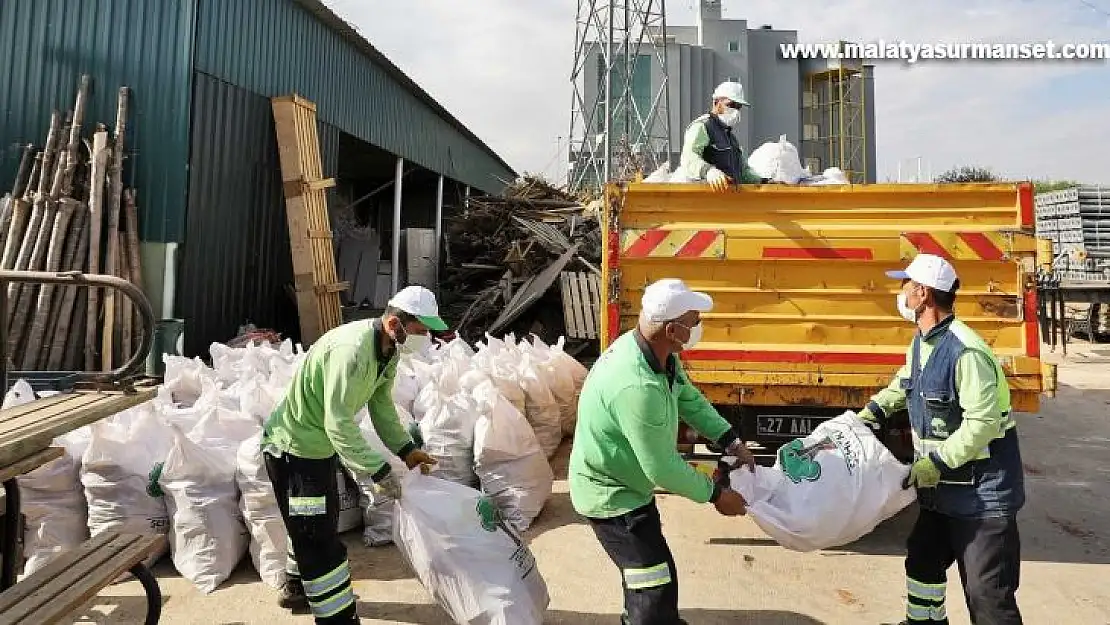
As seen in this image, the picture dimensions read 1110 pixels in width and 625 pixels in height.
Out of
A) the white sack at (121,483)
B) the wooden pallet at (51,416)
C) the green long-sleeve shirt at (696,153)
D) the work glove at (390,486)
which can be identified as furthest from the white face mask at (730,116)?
the white sack at (121,483)

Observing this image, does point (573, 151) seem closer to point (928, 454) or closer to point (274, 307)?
point (274, 307)

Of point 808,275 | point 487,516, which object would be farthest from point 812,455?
point 487,516

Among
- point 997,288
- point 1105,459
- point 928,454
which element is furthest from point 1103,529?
point 928,454

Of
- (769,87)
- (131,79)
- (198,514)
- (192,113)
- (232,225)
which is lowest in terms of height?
(198,514)

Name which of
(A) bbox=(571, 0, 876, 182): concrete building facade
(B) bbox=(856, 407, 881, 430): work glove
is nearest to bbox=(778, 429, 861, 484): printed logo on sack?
(B) bbox=(856, 407, 881, 430): work glove

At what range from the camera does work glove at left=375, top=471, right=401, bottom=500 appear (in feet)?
8.73

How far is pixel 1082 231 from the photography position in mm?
17219

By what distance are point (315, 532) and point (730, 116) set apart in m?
3.55

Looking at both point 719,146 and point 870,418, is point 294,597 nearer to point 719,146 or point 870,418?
point 870,418

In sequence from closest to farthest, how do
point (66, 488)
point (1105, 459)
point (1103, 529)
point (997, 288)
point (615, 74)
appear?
point (66, 488) → point (997, 288) → point (1103, 529) → point (1105, 459) → point (615, 74)

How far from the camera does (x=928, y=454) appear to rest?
99.7 inches

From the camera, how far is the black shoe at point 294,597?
306cm

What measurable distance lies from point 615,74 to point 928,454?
2311cm

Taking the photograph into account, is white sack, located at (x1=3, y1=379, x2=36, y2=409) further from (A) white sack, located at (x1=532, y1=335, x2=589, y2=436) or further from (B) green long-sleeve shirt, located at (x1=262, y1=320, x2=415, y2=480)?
(A) white sack, located at (x1=532, y1=335, x2=589, y2=436)
